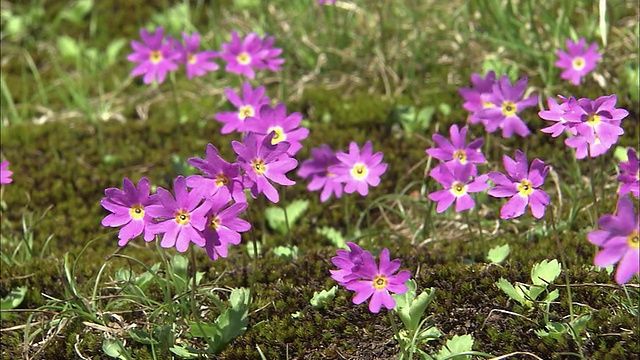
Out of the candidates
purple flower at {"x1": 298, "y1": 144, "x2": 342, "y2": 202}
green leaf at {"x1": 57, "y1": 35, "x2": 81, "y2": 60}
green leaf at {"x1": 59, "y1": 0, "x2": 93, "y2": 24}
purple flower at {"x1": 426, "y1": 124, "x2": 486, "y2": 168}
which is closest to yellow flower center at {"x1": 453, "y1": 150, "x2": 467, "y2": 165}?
purple flower at {"x1": 426, "y1": 124, "x2": 486, "y2": 168}

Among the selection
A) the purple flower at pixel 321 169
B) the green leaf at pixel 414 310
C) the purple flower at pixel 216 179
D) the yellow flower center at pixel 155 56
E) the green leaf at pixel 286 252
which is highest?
the purple flower at pixel 216 179

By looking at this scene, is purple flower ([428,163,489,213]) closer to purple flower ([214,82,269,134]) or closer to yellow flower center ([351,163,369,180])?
yellow flower center ([351,163,369,180])

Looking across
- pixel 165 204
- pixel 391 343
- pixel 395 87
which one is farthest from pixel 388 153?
pixel 165 204

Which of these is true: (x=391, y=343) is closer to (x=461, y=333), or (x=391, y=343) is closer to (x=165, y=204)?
(x=461, y=333)

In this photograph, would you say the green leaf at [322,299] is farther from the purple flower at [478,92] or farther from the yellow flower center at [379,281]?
the purple flower at [478,92]

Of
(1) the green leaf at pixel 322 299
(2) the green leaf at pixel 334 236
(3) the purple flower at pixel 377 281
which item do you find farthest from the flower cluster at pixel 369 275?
(2) the green leaf at pixel 334 236
